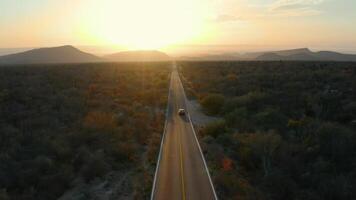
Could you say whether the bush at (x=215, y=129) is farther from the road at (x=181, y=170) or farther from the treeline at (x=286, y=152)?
the road at (x=181, y=170)

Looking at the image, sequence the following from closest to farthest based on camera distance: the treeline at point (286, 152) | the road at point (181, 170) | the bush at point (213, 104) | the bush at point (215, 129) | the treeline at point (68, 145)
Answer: the road at point (181, 170) < the treeline at point (68, 145) < the treeline at point (286, 152) < the bush at point (215, 129) < the bush at point (213, 104)

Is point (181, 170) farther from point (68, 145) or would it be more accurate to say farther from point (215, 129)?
point (215, 129)

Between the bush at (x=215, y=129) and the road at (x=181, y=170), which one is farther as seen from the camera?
the bush at (x=215, y=129)

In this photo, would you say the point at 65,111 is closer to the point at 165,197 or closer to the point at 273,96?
the point at 165,197

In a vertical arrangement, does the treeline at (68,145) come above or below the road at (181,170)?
above

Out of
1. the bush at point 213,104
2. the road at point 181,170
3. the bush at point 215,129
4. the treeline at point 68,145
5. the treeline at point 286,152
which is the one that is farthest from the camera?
the bush at point 213,104

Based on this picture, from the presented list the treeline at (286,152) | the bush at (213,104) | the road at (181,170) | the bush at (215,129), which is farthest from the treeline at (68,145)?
the bush at (213,104)

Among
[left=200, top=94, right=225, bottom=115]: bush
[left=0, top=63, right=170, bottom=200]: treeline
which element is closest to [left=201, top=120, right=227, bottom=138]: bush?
[left=0, top=63, right=170, bottom=200]: treeline

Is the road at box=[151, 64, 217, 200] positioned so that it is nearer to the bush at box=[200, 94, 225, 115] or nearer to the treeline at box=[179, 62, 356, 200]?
the treeline at box=[179, 62, 356, 200]

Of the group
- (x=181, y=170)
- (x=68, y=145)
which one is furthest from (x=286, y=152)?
(x=68, y=145)
